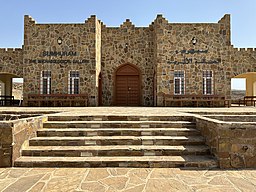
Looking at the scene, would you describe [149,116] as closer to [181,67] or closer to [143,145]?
[143,145]

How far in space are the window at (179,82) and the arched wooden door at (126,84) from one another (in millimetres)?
2980

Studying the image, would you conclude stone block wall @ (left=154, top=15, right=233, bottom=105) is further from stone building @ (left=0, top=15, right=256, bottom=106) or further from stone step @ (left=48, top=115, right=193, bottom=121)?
stone step @ (left=48, top=115, right=193, bottom=121)

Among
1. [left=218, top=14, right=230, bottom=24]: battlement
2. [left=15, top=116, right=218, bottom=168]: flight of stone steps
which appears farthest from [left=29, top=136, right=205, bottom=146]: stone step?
[left=218, top=14, right=230, bottom=24]: battlement

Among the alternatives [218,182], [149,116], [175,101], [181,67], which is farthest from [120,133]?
[181,67]

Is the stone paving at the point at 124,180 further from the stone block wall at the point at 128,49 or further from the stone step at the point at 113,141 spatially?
the stone block wall at the point at 128,49

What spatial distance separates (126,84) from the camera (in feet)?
49.1

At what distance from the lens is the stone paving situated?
3.02 m

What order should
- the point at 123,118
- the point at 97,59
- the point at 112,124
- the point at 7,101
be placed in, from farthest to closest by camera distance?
the point at 7,101
the point at 97,59
the point at 123,118
the point at 112,124

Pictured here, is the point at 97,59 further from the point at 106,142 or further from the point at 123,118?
the point at 106,142

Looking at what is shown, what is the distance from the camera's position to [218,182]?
128 inches

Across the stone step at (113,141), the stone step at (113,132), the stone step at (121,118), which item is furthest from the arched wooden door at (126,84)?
the stone step at (113,141)

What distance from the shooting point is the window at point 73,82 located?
534 inches

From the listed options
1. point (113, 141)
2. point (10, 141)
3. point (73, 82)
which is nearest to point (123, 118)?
point (113, 141)

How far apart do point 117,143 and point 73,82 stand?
995 cm
